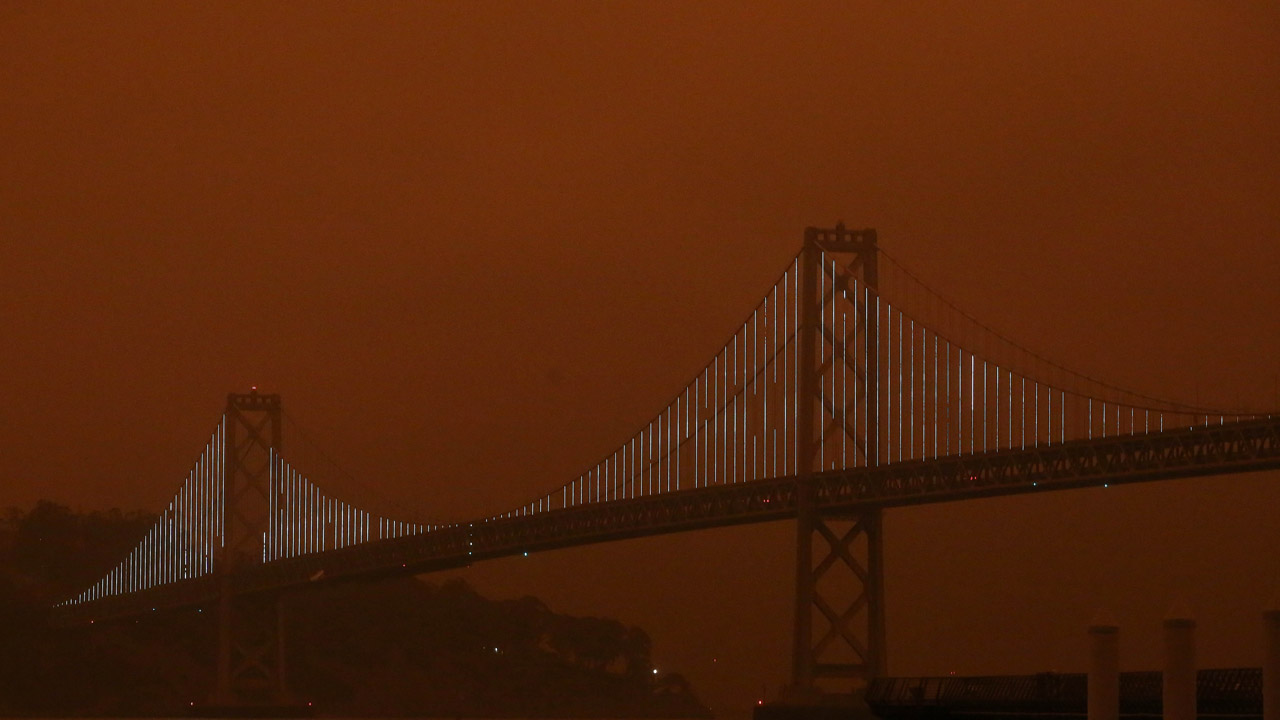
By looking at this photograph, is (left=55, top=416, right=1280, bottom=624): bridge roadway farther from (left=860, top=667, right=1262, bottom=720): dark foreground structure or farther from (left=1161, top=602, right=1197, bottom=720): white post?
(left=1161, top=602, right=1197, bottom=720): white post

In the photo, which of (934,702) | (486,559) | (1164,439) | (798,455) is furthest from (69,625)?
(934,702)

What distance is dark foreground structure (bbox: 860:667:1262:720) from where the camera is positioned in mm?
25922

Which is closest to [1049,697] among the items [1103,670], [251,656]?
[1103,670]

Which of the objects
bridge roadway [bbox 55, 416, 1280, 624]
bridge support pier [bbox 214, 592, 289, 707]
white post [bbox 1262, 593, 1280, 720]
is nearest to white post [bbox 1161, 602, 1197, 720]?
white post [bbox 1262, 593, 1280, 720]

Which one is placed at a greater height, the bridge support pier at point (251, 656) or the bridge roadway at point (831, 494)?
the bridge roadway at point (831, 494)

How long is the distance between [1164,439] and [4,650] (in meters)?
63.8

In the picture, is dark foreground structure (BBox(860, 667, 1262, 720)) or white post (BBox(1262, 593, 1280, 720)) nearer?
white post (BBox(1262, 593, 1280, 720))

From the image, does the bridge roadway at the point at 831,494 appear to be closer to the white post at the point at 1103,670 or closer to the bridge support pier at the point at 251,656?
the bridge support pier at the point at 251,656

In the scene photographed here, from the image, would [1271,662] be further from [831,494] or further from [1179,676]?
[831,494]

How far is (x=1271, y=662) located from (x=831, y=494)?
29.0 meters

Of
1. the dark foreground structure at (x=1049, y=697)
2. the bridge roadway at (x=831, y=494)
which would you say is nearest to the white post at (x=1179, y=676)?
the dark foreground structure at (x=1049, y=697)

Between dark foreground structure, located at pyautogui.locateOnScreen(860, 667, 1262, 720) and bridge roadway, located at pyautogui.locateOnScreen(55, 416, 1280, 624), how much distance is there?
9.48 meters

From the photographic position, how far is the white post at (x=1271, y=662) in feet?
62.6

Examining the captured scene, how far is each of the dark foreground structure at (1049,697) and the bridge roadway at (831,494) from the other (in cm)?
948
